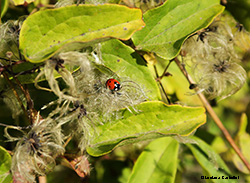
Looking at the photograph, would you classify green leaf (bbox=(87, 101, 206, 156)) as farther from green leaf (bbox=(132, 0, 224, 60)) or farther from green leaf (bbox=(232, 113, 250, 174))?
green leaf (bbox=(232, 113, 250, 174))

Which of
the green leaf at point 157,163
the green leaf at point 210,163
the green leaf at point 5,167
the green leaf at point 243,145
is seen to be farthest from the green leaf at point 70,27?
the green leaf at point 243,145

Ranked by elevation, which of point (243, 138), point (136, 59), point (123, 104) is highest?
point (136, 59)

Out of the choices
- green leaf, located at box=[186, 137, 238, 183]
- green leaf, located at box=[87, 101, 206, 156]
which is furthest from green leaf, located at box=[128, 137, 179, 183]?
green leaf, located at box=[87, 101, 206, 156]

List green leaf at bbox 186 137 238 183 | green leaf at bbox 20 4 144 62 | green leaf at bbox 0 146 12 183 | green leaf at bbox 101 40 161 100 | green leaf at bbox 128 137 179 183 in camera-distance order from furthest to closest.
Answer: green leaf at bbox 186 137 238 183 < green leaf at bbox 128 137 179 183 < green leaf at bbox 101 40 161 100 < green leaf at bbox 0 146 12 183 < green leaf at bbox 20 4 144 62

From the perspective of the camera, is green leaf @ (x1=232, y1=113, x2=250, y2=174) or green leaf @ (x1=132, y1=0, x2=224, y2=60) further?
green leaf @ (x1=232, y1=113, x2=250, y2=174)

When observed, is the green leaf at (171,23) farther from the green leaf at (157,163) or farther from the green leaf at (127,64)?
the green leaf at (157,163)

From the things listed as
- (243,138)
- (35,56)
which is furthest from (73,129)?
(243,138)

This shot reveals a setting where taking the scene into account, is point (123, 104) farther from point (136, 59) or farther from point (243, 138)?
point (243, 138)
